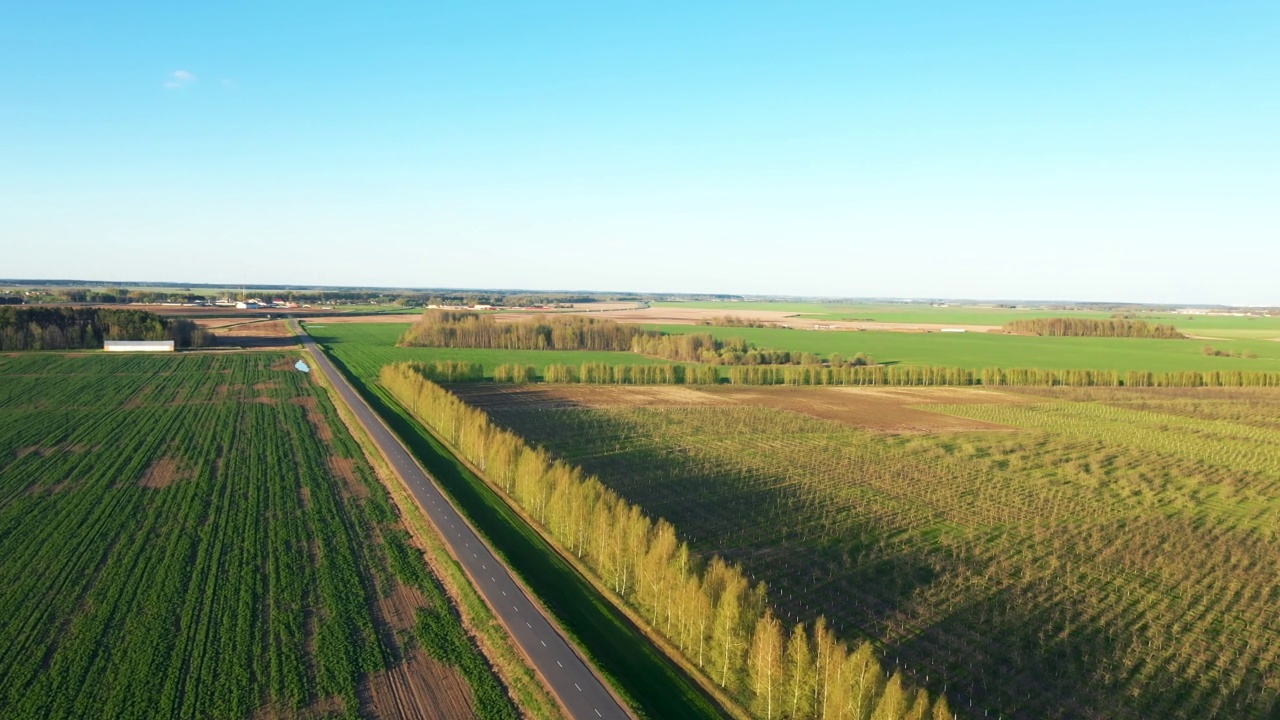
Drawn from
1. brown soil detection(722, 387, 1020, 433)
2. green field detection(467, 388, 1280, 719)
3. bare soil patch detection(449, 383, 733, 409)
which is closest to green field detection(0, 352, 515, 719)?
green field detection(467, 388, 1280, 719)

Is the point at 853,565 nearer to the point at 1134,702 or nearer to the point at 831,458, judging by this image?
the point at 1134,702

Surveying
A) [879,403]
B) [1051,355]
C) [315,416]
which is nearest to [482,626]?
[315,416]

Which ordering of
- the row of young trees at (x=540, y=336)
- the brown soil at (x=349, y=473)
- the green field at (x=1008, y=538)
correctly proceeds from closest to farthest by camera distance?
the green field at (x=1008, y=538)
the brown soil at (x=349, y=473)
the row of young trees at (x=540, y=336)

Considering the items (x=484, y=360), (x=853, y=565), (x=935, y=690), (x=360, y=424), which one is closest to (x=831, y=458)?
(x=853, y=565)

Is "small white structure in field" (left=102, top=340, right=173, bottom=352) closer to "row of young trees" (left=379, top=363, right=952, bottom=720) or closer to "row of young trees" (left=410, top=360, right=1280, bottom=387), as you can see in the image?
"row of young trees" (left=410, top=360, right=1280, bottom=387)

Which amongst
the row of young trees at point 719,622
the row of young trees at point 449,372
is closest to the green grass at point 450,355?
the row of young trees at point 449,372

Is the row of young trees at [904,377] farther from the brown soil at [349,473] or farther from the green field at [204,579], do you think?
the green field at [204,579]
